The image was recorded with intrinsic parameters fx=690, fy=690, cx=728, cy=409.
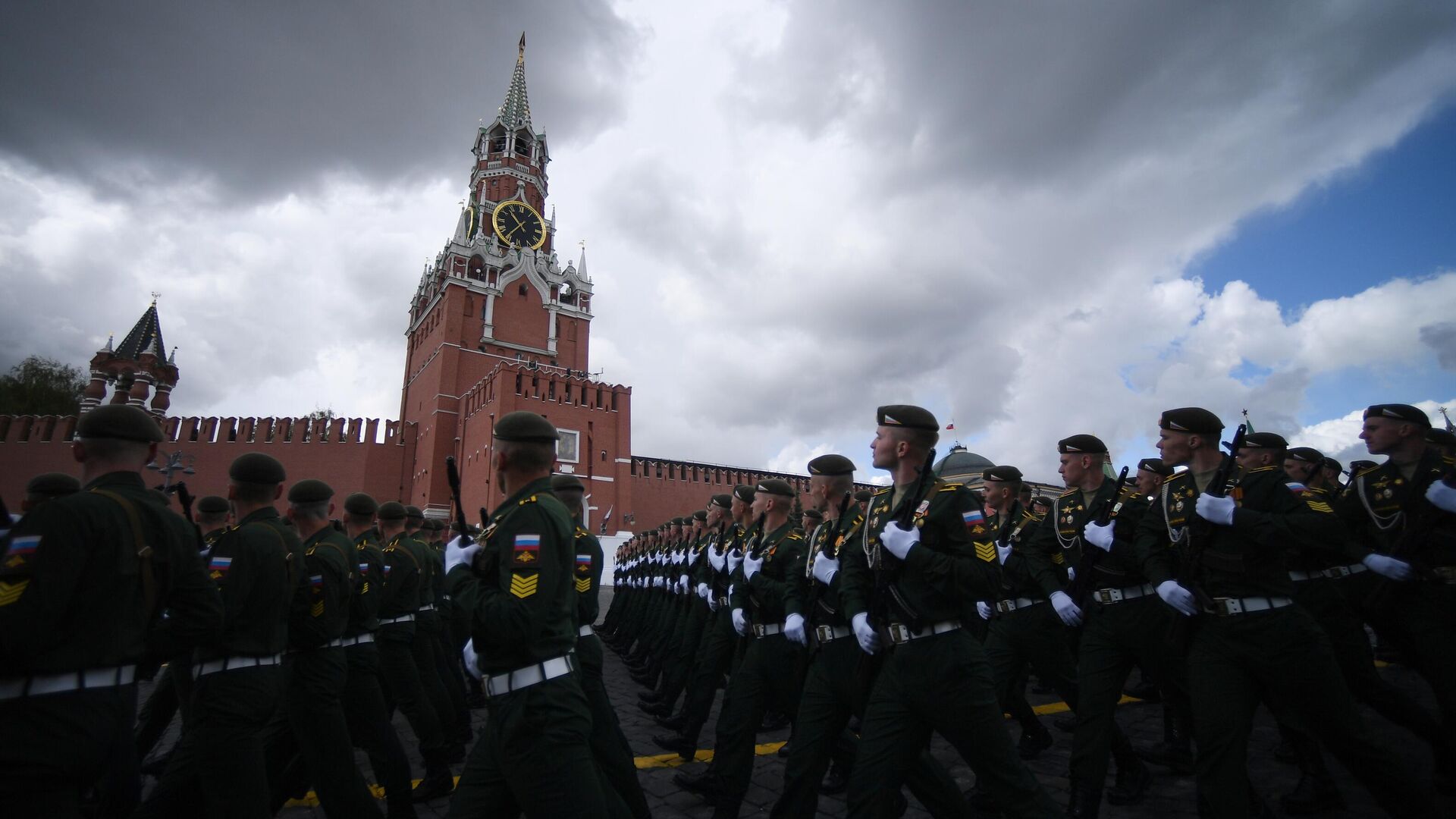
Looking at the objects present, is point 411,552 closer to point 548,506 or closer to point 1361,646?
point 548,506

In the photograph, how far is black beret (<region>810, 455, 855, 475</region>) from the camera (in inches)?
203

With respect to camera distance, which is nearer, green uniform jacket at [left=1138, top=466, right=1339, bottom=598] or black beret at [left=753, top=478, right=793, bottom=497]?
green uniform jacket at [left=1138, top=466, right=1339, bottom=598]

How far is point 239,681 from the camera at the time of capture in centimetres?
333

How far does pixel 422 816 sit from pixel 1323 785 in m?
5.76

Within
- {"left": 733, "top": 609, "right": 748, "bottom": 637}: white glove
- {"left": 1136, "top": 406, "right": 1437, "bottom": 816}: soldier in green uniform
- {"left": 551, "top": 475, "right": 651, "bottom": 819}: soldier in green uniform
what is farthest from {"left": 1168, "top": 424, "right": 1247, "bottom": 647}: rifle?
{"left": 551, "top": 475, "right": 651, "bottom": 819}: soldier in green uniform

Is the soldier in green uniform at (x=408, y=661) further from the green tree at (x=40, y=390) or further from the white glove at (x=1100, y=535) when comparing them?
the green tree at (x=40, y=390)

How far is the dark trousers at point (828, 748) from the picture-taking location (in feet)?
10.8

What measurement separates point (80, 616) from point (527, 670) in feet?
5.27

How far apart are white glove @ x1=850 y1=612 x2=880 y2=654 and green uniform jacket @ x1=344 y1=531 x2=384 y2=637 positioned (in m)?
3.27

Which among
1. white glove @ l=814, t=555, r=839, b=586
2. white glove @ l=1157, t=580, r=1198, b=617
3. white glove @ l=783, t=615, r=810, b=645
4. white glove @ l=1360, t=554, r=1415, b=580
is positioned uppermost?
white glove @ l=814, t=555, r=839, b=586

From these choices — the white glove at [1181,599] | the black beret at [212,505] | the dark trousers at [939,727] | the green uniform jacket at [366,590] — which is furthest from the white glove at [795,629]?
the black beret at [212,505]

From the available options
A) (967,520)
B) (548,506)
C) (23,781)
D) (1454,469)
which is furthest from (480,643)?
(1454,469)

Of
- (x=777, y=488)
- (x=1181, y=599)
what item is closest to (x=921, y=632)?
(x=1181, y=599)

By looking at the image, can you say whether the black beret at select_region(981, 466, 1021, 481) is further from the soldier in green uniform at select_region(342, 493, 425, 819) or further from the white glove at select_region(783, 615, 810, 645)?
the soldier in green uniform at select_region(342, 493, 425, 819)
